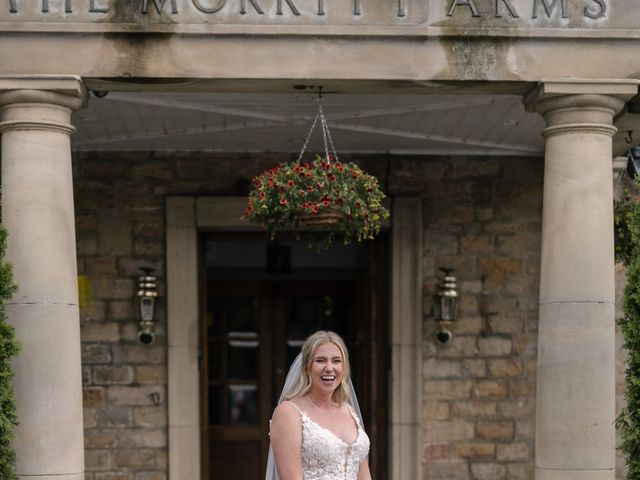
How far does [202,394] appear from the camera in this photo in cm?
911

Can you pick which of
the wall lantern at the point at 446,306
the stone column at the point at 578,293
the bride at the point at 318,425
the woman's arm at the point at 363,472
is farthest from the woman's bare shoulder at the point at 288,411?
the wall lantern at the point at 446,306

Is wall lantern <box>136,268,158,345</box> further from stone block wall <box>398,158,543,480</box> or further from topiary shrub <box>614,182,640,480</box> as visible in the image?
topiary shrub <box>614,182,640,480</box>

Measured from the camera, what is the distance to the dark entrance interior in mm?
9281

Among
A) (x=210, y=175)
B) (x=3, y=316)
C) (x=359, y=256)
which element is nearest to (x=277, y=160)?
(x=210, y=175)

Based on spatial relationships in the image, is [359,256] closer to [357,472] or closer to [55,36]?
[55,36]

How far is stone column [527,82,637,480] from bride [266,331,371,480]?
1.69 meters

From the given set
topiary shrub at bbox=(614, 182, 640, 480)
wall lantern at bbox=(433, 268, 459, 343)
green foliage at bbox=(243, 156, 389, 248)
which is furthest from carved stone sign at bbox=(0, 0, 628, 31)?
wall lantern at bbox=(433, 268, 459, 343)

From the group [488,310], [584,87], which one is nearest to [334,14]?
[584,87]

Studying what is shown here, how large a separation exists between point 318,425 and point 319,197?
176cm

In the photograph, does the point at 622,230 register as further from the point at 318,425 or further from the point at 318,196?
the point at 318,425

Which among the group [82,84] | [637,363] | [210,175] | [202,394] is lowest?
[202,394]

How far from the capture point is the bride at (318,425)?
5.09 m

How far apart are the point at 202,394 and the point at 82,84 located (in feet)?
11.0

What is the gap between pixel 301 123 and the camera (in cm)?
816
